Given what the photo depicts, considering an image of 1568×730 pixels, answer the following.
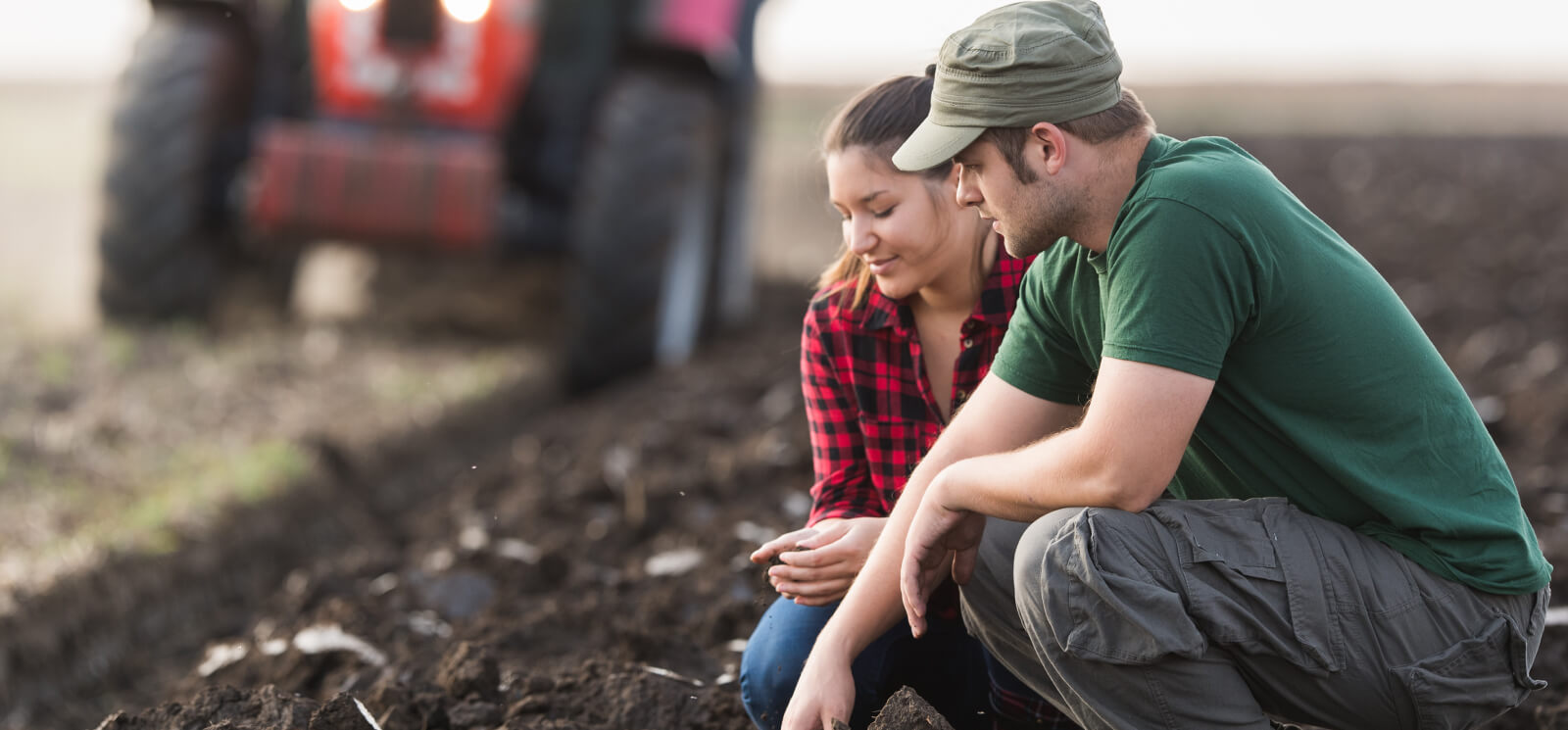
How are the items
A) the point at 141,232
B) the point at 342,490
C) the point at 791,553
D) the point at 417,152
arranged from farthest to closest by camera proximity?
the point at 141,232 → the point at 417,152 → the point at 342,490 → the point at 791,553

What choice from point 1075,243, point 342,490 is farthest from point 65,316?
point 1075,243

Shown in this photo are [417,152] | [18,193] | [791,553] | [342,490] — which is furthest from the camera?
[18,193]

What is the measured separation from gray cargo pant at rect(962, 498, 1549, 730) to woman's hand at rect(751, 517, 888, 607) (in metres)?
0.35

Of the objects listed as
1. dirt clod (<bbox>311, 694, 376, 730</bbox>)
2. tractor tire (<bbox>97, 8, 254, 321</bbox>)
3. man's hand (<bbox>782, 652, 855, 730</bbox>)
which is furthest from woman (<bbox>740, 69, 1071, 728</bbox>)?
tractor tire (<bbox>97, 8, 254, 321</bbox>)

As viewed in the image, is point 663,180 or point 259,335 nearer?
point 663,180

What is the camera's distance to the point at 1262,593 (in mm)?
1745

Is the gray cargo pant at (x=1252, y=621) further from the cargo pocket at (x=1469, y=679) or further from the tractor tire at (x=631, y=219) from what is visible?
the tractor tire at (x=631, y=219)

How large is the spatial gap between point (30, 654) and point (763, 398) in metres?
2.40

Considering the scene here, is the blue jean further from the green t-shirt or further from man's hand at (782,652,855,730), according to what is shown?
the green t-shirt

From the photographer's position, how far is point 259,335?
6.18m

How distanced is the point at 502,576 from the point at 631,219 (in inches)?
83.9

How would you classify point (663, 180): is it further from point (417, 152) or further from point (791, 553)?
point (791, 553)

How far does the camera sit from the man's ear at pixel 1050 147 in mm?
1701

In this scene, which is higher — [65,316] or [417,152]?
[417,152]
